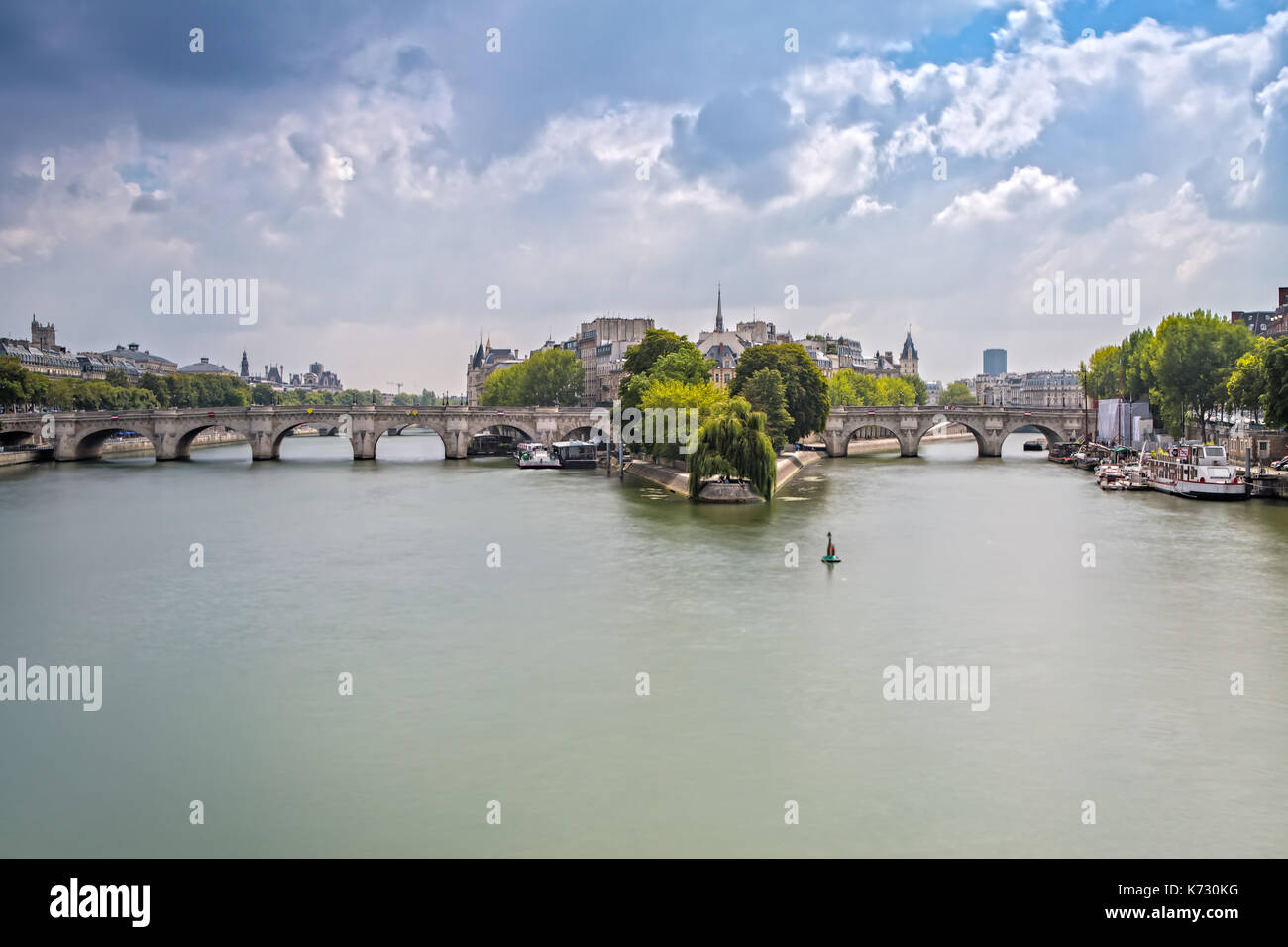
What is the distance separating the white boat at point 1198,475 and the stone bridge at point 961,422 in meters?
24.8

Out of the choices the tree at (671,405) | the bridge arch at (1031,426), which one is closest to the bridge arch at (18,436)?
the tree at (671,405)

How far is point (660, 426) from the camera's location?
156 ft

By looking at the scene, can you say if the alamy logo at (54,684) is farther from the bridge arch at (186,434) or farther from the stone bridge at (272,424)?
the bridge arch at (186,434)

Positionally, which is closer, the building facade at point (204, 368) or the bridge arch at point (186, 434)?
the bridge arch at point (186, 434)

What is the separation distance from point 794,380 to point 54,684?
154 ft

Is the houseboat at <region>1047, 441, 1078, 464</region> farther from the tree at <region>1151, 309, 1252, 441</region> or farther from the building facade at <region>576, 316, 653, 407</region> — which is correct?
the building facade at <region>576, 316, 653, 407</region>

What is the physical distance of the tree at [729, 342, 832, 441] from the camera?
2327 inches

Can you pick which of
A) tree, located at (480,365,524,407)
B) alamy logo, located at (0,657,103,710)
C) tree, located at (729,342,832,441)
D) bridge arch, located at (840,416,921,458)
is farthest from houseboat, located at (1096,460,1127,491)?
tree, located at (480,365,524,407)

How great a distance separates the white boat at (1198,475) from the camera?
3984 centimetres

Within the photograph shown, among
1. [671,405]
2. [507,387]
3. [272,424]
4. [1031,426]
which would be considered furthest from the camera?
[507,387]

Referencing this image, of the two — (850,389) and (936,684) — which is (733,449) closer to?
(936,684)

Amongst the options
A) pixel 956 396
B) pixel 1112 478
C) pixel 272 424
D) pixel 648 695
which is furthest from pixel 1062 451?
pixel 956 396
